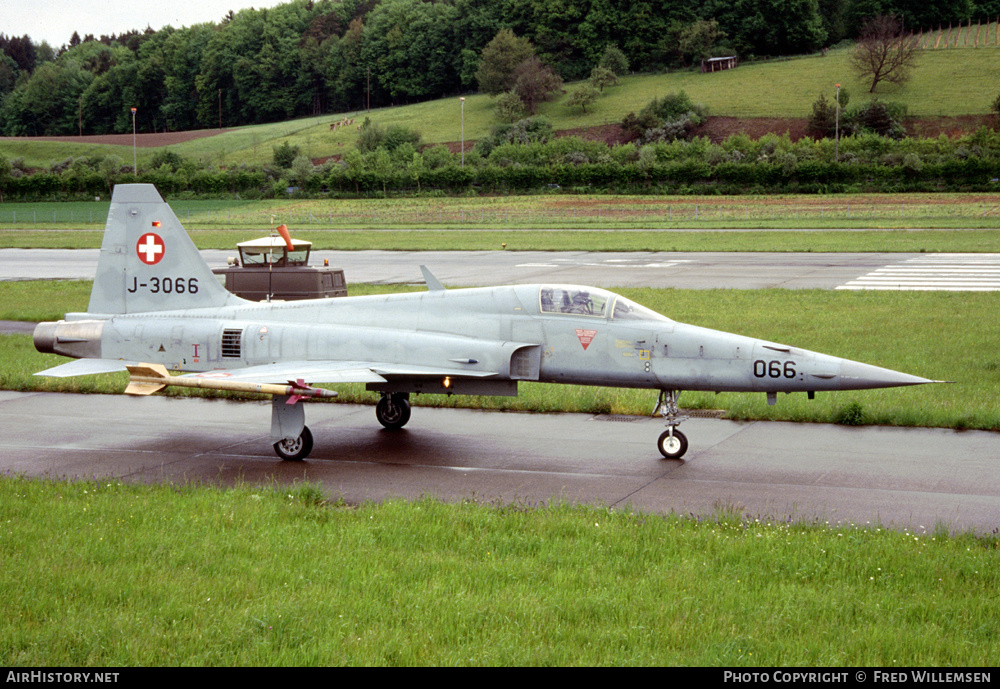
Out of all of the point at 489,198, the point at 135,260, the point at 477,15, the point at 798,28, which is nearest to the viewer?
the point at 135,260

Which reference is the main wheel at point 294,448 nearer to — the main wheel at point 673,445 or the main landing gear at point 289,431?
the main landing gear at point 289,431

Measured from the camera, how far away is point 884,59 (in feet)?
432

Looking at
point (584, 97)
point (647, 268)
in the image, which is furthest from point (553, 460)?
point (584, 97)

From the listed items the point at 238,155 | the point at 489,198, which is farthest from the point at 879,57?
the point at 238,155

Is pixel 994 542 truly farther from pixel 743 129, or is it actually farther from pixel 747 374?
pixel 743 129

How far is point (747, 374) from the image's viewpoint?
1352cm

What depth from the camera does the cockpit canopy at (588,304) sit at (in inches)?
561

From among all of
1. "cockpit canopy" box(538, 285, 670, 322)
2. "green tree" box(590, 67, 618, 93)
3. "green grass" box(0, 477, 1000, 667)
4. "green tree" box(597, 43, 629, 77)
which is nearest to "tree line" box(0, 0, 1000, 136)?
"green tree" box(597, 43, 629, 77)

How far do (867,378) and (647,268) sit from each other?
2803 cm

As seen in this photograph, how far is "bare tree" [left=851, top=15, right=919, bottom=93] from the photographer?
132000 mm

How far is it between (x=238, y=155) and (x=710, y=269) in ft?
367

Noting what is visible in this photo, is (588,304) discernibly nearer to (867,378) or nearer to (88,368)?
(867,378)

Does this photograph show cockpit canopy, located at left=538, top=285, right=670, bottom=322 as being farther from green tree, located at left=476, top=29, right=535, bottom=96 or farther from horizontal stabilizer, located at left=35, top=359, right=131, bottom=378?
green tree, located at left=476, top=29, right=535, bottom=96

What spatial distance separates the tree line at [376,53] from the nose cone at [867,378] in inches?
6255
